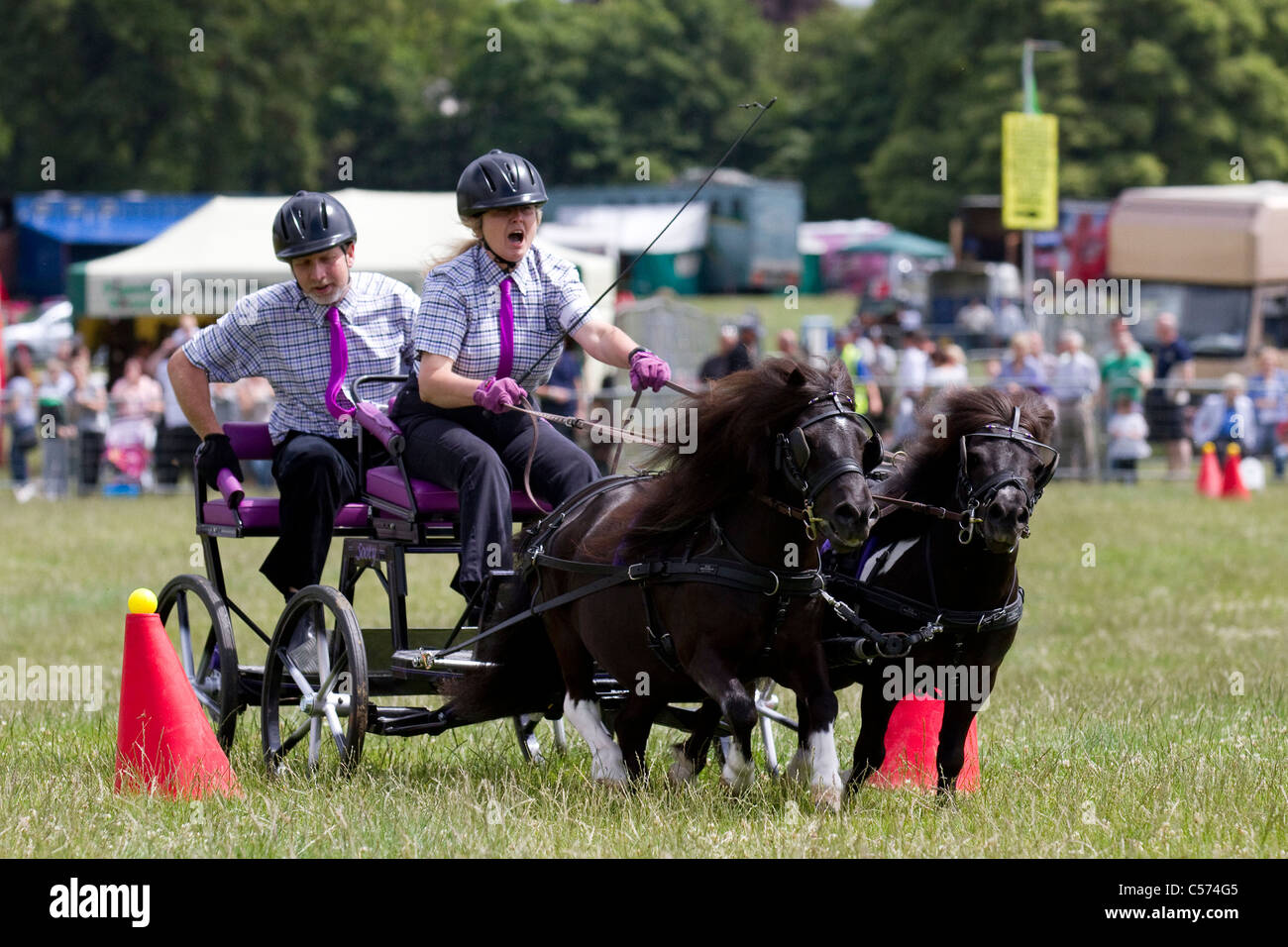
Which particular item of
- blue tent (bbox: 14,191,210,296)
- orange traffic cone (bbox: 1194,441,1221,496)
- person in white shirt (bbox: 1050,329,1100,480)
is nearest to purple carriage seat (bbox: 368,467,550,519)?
orange traffic cone (bbox: 1194,441,1221,496)

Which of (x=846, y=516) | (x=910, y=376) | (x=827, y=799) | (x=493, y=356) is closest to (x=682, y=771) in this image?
(x=827, y=799)

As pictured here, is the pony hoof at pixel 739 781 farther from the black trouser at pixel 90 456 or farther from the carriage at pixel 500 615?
the black trouser at pixel 90 456

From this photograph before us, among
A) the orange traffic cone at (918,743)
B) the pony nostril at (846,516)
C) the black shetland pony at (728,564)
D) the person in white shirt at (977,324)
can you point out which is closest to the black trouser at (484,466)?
the black shetland pony at (728,564)

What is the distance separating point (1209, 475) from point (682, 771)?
1630 cm

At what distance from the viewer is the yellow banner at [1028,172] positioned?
1045 inches

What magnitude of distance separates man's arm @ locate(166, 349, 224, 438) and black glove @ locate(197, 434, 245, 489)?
12cm

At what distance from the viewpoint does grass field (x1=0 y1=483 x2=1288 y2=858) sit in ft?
18.2

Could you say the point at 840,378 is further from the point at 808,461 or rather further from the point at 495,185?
the point at 495,185

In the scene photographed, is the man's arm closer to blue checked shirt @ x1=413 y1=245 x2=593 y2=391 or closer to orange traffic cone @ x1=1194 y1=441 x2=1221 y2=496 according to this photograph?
blue checked shirt @ x1=413 y1=245 x2=593 y2=391

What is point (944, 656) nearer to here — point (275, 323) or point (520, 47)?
point (275, 323)
